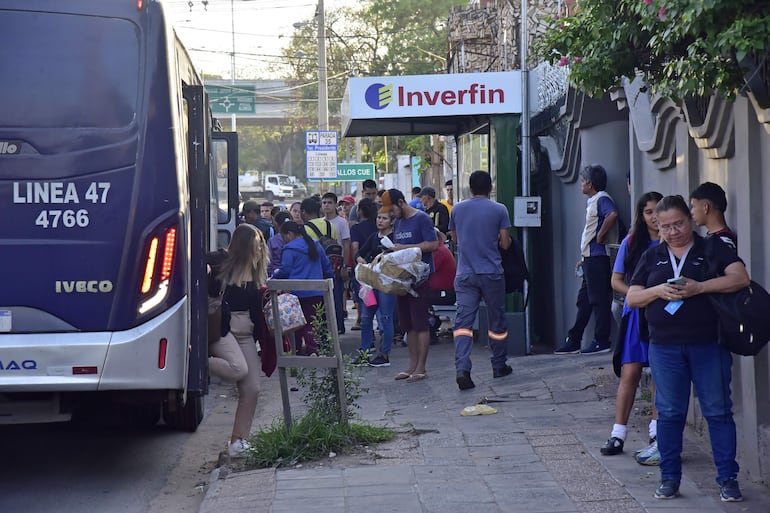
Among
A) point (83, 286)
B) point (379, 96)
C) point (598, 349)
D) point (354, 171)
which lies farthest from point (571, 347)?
point (354, 171)

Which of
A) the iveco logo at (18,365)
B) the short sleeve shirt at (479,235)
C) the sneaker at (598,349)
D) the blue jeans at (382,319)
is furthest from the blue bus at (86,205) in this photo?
the sneaker at (598,349)

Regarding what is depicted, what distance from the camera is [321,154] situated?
937 inches

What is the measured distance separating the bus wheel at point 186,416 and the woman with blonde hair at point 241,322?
1059mm

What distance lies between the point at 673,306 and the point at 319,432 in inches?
106

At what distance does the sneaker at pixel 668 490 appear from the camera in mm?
6055

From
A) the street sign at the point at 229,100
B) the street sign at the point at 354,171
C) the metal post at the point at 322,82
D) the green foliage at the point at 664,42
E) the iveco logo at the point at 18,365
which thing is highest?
the street sign at the point at 229,100

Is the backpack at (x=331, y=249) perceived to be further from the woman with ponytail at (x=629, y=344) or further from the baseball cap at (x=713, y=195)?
the baseball cap at (x=713, y=195)

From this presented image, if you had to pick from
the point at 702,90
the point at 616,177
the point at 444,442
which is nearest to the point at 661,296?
the point at 702,90

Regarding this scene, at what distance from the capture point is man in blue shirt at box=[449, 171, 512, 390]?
9.78 m

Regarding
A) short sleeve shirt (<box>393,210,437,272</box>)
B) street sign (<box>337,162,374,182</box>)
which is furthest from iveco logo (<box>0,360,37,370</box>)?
street sign (<box>337,162,374,182</box>)

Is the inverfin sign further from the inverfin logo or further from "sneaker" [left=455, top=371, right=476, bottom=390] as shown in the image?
"sneaker" [left=455, top=371, right=476, bottom=390]

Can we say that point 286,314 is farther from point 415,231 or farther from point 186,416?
point 415,231

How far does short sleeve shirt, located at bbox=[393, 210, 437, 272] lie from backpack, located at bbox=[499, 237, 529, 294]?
3.64 feet

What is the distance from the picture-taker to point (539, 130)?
46.6 ft
